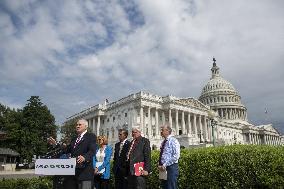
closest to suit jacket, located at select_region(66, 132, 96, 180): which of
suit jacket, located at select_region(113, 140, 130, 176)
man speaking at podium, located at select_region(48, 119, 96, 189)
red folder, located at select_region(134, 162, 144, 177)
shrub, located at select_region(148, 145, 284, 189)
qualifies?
man speaking at podium, located at select_region(48, 119, 96, 189)

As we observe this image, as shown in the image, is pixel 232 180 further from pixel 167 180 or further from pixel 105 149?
pixel 105 149

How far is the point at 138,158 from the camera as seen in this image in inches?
424

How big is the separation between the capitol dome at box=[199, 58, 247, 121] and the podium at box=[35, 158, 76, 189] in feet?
453

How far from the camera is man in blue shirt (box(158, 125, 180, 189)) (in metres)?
11.0

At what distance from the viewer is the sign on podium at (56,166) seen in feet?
28.7

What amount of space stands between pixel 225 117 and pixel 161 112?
6220 centimetres

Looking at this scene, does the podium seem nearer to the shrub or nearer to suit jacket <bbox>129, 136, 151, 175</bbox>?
suit jacket <bbox>129, 136, 151, 175</bbox>

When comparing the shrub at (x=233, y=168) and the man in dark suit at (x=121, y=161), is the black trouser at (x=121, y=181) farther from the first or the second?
the shrub at (x=233, y=168)

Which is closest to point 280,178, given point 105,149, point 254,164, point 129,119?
point 254,164

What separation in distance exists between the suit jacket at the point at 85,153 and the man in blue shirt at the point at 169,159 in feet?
9.34

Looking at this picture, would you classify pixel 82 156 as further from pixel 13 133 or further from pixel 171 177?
pixel 13 133

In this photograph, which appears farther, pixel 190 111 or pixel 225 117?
pixel 225 117

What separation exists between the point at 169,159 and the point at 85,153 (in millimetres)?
3174

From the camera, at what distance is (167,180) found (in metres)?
11.0
